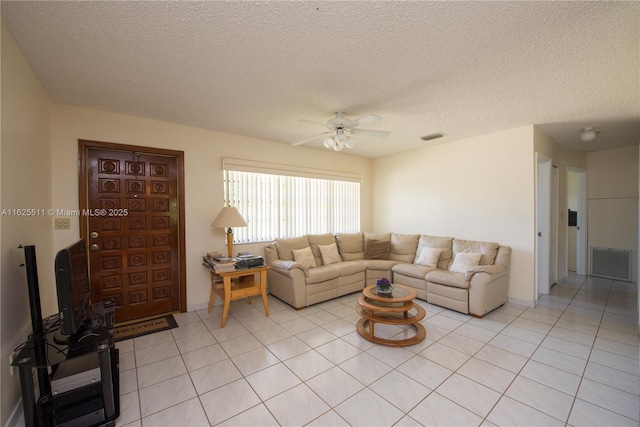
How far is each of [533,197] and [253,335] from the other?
160 inches

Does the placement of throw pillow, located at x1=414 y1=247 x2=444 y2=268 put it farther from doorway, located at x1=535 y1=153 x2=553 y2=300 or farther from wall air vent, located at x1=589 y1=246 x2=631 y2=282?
wall air vent, located at x1=589 y1=246 x2=631 y2=282

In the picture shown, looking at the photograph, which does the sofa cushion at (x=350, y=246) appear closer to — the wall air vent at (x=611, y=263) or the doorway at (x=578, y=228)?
the doorway at (x=578, y=228)

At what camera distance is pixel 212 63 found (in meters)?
1.99

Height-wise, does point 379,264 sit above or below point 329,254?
below

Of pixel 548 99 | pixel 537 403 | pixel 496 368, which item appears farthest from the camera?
pixel 548 99

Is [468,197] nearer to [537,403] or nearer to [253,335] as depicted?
[537,403]

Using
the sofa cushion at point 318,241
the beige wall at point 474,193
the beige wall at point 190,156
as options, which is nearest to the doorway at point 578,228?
the beige wall at point 474,193

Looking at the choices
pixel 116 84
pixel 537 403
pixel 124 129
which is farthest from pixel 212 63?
pixel 537 403

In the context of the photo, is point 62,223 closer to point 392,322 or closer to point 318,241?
point 318,241

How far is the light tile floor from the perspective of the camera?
173cm

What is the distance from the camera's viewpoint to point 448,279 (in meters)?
3.46

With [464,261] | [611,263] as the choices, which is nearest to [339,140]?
[464,261]

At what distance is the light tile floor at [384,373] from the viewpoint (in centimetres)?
173

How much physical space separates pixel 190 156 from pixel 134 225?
1.11 meters
